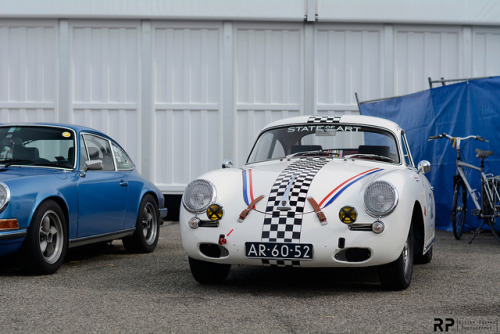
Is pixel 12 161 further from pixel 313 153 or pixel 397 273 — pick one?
pixel 397 273

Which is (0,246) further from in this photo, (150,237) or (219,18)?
(219,18)

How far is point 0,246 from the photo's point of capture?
604cm

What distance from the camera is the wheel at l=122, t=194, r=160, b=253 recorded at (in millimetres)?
8336

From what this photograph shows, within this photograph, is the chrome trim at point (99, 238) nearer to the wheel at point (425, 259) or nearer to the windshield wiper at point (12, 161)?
the windshield wiper at point (12, 161)

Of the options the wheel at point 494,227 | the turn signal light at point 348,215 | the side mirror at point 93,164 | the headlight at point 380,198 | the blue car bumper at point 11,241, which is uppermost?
the side mirror at point 93,164

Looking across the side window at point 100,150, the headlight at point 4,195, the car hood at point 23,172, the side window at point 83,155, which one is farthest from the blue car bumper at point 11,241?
the side window at point 100,150

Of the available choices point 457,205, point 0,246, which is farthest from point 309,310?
point 457,205

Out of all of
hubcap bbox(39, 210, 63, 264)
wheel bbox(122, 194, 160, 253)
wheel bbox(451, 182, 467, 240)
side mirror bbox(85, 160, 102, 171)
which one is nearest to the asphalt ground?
hubcap bbox(39, 210, 63, 264)

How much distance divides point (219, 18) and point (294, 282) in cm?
910

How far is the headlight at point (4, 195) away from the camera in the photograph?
6014 mm

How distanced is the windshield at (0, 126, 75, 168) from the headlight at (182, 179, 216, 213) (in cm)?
186

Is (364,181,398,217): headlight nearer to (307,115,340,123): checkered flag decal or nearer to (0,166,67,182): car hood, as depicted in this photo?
(307,115,340,123): checkered flag decal

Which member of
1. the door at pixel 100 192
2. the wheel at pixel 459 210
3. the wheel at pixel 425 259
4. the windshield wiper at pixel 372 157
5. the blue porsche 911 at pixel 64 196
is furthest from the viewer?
the wheel at pixel 459 210

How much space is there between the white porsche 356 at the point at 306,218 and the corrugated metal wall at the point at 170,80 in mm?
8070
